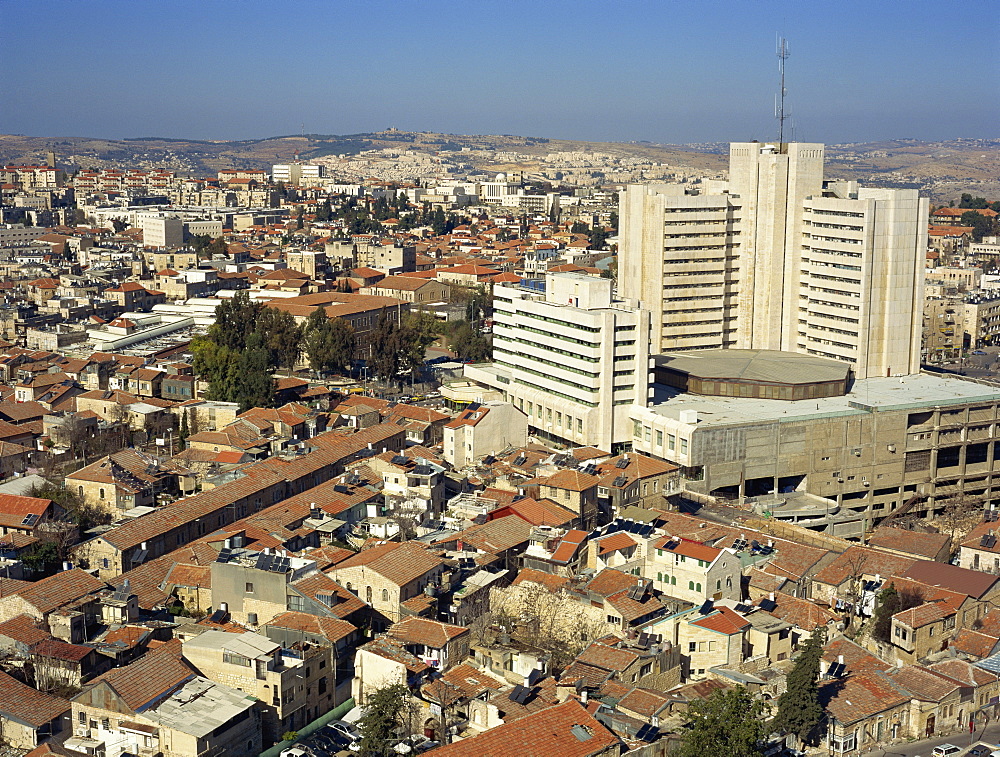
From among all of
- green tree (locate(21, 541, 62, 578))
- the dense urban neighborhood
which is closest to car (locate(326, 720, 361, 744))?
the dense urban neighborhood

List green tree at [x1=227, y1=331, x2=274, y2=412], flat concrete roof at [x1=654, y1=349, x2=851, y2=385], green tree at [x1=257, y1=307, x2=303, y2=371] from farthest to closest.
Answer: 1. green tree at [x1=257, y1=307, x2=303, y2=371]
2. green tree at [x1=227, y1=331, x2=274, y2=412]
3. flat concrete roof at [x1=654, y1=349, x2=851, y2=385]

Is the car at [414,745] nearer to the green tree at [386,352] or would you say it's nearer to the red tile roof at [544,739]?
the red tile roof at [544,739]

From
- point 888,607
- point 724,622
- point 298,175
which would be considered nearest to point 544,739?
point 724,622

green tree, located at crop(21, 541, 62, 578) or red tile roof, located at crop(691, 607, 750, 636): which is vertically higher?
red tile roof, located at crop(691, 607, 750, 636)

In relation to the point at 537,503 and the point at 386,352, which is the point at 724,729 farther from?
the point at 386,352

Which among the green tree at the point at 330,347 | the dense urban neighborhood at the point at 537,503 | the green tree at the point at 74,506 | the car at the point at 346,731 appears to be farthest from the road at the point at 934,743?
the green tree at the point at 330,347

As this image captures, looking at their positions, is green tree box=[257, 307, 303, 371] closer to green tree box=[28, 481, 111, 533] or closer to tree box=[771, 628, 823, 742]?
green tree box=[28, 481, 111, 533]
